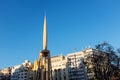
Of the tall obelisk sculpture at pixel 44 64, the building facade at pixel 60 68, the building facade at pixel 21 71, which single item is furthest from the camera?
the building facade at pixel 21 71

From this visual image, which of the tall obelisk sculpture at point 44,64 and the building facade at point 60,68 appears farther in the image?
the building facade at point 60,68

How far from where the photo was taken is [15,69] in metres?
151

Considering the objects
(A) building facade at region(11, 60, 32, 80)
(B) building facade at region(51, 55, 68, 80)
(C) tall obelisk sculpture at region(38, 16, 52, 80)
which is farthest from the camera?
(A) building facade at region(11, 60, 32, 80)

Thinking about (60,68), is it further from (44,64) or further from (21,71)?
(44,64)

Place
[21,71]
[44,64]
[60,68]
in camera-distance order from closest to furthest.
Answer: [44,64]
[60,68]
[21,71]

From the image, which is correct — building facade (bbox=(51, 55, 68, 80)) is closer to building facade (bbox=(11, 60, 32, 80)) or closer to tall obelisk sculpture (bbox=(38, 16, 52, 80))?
building facade (bbox=(11, 60, 32, 80))

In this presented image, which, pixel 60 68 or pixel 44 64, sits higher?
pixel 60 68


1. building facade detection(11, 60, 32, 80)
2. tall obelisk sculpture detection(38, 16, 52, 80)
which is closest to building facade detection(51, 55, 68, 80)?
building facade detection(11, 60, 32, 80)

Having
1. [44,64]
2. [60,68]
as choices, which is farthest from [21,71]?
[44,64]

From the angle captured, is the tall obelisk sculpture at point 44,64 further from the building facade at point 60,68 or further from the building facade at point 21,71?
the building facade at point 21,71

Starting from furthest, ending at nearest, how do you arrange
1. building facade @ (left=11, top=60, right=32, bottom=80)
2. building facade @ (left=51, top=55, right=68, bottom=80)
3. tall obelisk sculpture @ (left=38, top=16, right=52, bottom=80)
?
building facade @ (left=11, top=60, right=32, bottom=80) → building facade @ (left=51, top=55, right=68, bottom=80) → tall obelisk sculpture @ (left=38, top=16, right=52, bottom=80)

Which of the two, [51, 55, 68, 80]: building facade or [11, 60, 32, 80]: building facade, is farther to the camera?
[11, 60, 32, 80]: building facade

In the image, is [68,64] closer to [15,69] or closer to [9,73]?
[15,69]

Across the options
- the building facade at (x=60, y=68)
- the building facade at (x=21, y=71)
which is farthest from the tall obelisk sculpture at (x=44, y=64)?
the building facade at (x=21, y=71)
